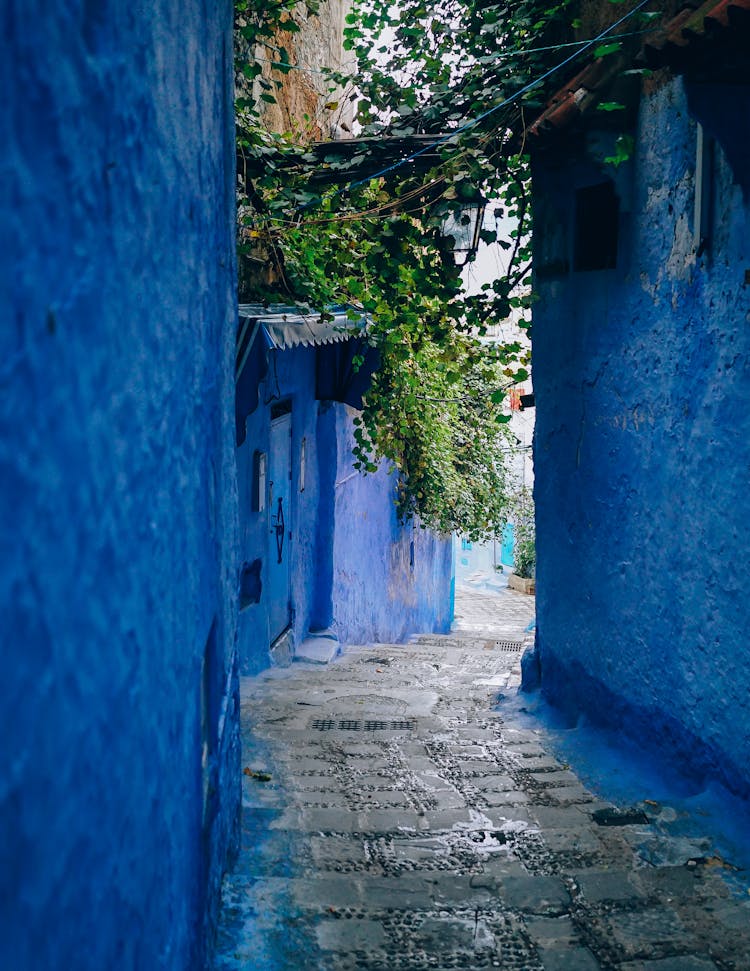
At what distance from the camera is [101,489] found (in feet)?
5.97

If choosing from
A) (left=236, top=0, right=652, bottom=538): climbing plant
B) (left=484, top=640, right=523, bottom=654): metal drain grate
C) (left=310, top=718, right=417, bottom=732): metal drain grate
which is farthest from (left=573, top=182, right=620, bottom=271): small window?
(left=484, top=640, right=523, bottom=654): metal drain grate

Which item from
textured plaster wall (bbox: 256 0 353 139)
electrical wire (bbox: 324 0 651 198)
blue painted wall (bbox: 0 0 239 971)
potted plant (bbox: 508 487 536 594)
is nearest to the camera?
blue painted wall (bbox: 0 0 239 971)

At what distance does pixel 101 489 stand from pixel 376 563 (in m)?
11.8

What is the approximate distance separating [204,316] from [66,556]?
2.19 metres

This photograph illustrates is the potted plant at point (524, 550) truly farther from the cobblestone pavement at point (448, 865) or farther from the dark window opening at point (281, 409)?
the cobblestone pavement at point (448, 865)

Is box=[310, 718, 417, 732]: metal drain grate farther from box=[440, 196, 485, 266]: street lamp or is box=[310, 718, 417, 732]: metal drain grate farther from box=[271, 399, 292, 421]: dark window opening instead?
box=[440, 196, 485, 266]: street lamp

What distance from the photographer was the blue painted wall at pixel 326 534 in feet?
27.2

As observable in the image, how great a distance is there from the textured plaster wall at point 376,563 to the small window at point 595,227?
4942mm

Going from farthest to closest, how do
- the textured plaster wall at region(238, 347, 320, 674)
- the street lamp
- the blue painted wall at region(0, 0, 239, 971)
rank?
1. the textured plaster wall at region(238, 347, 320, 674)
2. the street lamp
3. the blue painted wall at region(0, 0, 239, 971)

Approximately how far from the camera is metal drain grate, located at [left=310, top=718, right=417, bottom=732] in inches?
272

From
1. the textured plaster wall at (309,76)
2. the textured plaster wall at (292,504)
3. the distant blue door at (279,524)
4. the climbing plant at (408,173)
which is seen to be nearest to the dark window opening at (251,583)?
the textured plaster wall at (292,504)

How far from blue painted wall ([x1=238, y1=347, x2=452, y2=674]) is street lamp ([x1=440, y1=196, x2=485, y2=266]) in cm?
197

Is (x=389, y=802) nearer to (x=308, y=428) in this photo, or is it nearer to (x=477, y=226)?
(x=477, y=226)

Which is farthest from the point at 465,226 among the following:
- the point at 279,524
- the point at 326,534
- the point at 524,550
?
the point at 524,550
